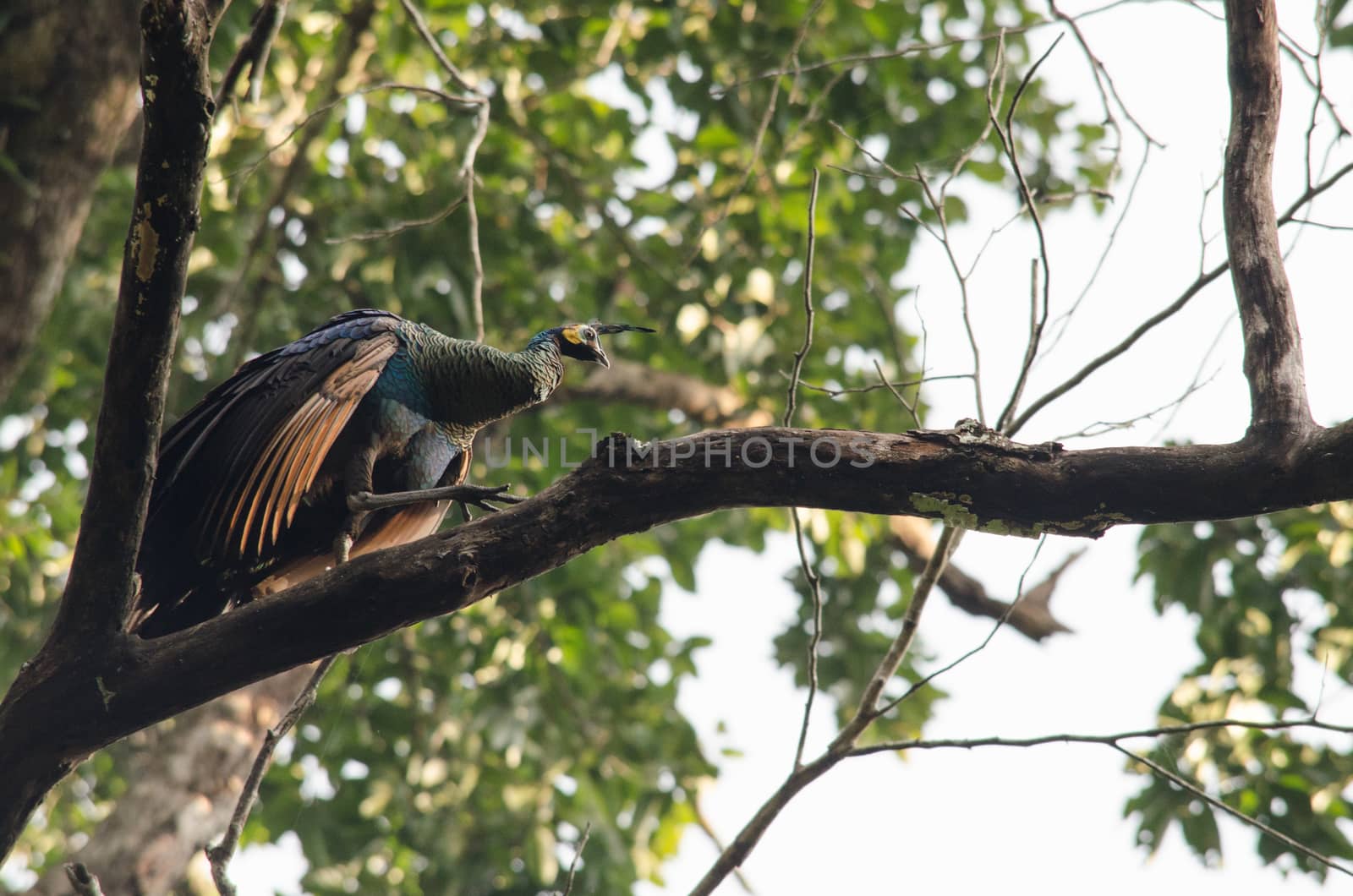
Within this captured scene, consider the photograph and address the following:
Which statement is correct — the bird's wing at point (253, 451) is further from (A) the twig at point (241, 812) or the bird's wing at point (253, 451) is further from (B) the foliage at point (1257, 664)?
(B) the foliage at point (1257, 664)

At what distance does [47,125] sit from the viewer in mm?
3924

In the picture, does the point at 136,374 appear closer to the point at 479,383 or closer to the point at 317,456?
the point at 317,456

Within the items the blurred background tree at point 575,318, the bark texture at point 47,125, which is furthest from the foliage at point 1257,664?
the bark texture at point 47,125

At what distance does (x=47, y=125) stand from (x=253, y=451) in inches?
79.2

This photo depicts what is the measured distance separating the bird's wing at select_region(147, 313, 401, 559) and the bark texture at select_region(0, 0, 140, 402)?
150 cm

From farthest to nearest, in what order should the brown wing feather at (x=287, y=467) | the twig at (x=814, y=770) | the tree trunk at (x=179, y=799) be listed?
the tree trunk at (x=179, y=799)
the brown wing feather at (x=287, y=467)
the twig at (x=814, y=770)

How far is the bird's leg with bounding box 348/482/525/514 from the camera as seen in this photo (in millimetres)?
2518

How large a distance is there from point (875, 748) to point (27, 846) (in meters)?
6.88

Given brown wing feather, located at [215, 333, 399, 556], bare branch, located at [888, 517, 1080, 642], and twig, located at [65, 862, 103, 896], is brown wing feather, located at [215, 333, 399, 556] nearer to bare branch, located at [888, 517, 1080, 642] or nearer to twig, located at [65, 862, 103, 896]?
twig, located at [65, 862, 103, 896]

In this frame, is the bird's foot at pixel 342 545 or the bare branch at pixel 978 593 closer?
the bird's foot at pixel 342 545

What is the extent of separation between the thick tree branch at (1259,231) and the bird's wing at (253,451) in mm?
2093

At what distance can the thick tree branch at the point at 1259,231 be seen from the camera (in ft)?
6.86

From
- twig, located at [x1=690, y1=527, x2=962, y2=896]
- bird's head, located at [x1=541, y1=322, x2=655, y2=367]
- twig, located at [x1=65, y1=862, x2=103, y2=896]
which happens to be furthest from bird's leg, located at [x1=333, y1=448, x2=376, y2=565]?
twig, located at [x1=690, y1=527, x2=962, y2=896]

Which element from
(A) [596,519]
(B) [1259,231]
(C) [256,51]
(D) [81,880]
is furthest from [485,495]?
(B) [1259,231]
